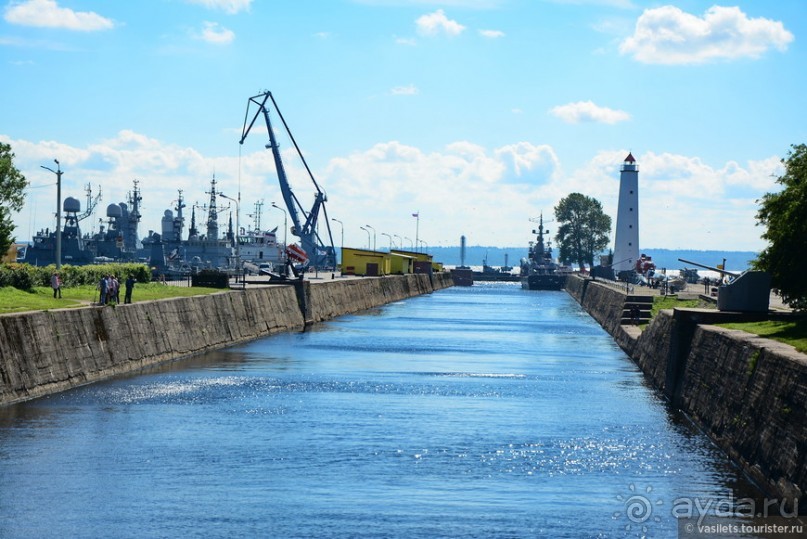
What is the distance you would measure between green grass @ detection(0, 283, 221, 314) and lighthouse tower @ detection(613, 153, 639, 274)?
244 feet

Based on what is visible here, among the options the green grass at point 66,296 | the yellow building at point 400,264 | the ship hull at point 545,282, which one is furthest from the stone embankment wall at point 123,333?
the ship hull at point 545,282

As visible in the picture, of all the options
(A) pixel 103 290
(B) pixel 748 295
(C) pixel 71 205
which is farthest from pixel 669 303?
(C) pixel 71 205

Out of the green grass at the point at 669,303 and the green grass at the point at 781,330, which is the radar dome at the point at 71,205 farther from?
the green grass at the point at 781,330

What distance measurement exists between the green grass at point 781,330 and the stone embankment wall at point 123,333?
23.1 meters

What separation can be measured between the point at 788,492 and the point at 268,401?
2083 cm

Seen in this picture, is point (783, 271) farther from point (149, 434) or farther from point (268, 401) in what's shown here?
point (149, 434)

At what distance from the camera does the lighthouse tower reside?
133m

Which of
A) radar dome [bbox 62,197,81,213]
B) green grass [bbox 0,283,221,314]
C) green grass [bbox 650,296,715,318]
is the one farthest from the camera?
radar dome [bbox 62,197,81,213]

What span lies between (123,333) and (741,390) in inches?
1049

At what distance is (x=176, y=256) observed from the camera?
424 ft

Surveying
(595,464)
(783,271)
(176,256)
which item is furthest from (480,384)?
(176,256)

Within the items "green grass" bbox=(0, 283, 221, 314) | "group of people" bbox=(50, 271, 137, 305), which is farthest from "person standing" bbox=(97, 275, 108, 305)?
"green grass" bbox=(0, 283, 221, 314)

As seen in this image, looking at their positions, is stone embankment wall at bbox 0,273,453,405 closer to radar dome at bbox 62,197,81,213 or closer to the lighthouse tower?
radar dome at bbox 62,197,81,213

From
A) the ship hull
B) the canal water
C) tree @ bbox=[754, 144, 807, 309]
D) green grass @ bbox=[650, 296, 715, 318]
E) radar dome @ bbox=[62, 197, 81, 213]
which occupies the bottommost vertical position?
the canal water
